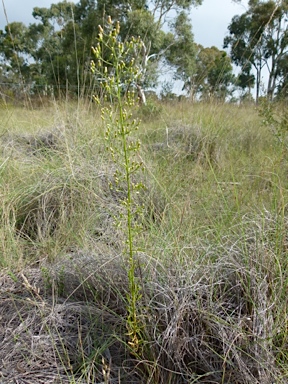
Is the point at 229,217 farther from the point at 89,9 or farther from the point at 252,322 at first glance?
the point at 89,9

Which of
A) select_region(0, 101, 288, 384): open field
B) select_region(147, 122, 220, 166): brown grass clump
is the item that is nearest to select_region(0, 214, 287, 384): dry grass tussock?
select_region(0, 101, 288, 384): open field

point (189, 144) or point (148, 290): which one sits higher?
point (189, 144)

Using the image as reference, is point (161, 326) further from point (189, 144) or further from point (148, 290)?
point (189, 144)

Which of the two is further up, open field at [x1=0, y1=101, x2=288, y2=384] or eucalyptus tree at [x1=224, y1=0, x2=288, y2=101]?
eucalyptus tree at [x1=224, y1=0, x2=288, y2=101]

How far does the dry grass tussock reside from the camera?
0.97 meters

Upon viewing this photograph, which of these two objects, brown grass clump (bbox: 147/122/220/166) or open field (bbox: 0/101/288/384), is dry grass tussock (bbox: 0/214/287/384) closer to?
open field (bbox: 0/101/288/384)

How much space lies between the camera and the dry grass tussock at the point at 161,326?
3.18 ft

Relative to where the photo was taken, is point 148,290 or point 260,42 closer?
point 148,290

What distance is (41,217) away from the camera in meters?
1.90

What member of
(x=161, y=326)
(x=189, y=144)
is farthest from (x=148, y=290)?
(x=189, y=144)

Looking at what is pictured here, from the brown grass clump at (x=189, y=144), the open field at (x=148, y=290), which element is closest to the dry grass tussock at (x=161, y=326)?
the open field at (x=148, y=290)

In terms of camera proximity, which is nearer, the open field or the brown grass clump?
the open field

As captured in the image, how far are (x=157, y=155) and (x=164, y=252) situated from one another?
1.60 m

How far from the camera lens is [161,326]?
108 centimetres
